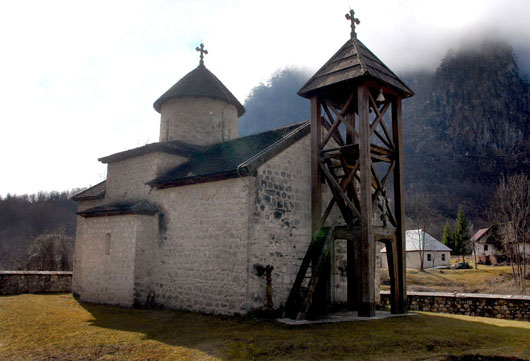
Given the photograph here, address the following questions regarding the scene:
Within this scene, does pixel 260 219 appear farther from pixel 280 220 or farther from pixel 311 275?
pixel 311 275

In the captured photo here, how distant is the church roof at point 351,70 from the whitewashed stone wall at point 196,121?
598 cm

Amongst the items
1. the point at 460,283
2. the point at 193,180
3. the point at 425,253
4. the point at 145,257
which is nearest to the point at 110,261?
the point at 145,257

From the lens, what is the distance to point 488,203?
7475 cm

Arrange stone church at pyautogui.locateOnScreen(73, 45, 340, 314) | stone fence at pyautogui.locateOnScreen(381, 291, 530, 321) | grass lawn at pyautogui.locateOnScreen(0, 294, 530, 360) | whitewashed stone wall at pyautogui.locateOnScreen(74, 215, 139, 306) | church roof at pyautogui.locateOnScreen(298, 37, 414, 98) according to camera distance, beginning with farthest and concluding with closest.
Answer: whitewashed stone wall at pyautogui.locateOnScreen(74, 215, 139, 306) < stone fence at pyautogui.locateOnScreen(381, 291, 530, 321) < church roof at pyautogui.locateOnScreen(298, 37, 414, 98) < stone church at pyautogui.locateOnScreen(73, 45, 340, 314) < grass lawn at pyautogui.locateOnScreen(0, 294, 530, 360)

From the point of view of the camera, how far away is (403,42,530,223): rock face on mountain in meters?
80.7

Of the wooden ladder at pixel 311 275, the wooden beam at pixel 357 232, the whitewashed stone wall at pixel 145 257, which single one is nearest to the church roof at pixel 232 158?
the whitewashed stone wall at pixel 145 257

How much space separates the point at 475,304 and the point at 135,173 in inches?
492

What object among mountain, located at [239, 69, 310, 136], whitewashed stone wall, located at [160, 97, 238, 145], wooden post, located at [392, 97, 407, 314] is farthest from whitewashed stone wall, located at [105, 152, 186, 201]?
mountain, located at [239, 69, 310, 136]

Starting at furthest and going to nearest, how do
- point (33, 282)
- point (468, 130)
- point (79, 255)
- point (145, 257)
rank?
point (468, 130)
point (33, 282)
point (79, 255)
point (145, 257)

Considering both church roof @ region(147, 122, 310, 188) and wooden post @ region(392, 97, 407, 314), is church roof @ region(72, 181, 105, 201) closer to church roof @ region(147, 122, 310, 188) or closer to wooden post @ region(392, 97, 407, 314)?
church roof @ region(147, 122, 310, 188)

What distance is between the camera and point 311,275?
35.0 ft

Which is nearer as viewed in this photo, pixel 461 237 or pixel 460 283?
pixel 460 283

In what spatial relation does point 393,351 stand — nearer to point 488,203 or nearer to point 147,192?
point 147,192

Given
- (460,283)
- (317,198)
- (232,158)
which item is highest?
(232,158)
